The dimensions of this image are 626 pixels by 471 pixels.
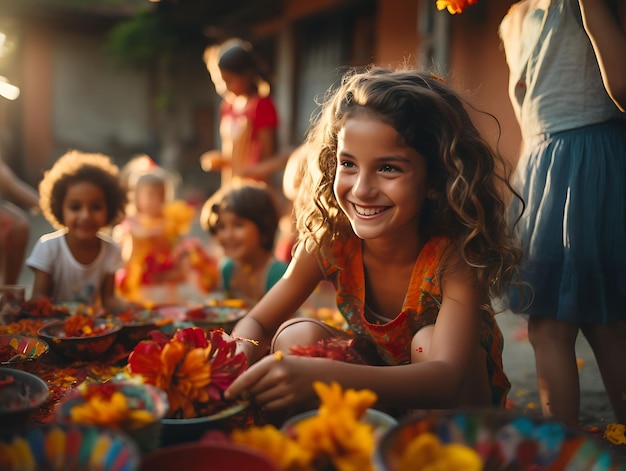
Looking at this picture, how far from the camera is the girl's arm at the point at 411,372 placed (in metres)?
1.41

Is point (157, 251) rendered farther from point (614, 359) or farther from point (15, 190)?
point (614, 359)

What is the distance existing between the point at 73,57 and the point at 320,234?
14.5 meters

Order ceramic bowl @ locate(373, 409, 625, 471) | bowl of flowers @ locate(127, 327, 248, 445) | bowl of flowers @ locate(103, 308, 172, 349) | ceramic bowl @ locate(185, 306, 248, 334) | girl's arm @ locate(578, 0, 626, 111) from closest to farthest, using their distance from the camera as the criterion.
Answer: ceramic bowl @ locate(373, 409, 625, 471), bowl of flowers @ locate(127, 327, 248, 445), girl's arm @ locate(578, 0, 626, 111), bowl of flowers @ locate(103, 308, 172, 349), ceramic bowl @ locate(185, 306, 248, 334)

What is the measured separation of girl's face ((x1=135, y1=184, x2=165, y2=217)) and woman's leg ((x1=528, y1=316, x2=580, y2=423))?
3.67 meters

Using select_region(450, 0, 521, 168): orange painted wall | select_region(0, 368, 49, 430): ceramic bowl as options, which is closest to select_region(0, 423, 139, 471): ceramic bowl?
select_region(0, 368, 49, 430): ceramic bowl

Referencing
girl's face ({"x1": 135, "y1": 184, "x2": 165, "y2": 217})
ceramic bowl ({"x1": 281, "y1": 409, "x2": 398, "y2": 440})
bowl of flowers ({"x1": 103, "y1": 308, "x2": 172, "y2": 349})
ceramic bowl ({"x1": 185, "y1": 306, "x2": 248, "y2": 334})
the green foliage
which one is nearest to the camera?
ceramic bowl ({"x1": 281, "y1": 409, "x2": 398, "y2": 440})

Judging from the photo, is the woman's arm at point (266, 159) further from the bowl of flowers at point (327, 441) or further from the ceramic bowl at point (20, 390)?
the bowl of flowers at point (327, 441)

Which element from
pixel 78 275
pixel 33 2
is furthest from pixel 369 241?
pixel 33 2

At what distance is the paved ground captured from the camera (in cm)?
257

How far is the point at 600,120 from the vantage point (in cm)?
212

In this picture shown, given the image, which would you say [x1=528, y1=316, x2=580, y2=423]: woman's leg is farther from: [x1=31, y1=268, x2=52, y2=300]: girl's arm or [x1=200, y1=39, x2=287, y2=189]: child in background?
[x1=200, y1=39, x2=287, y2=189]: child in background

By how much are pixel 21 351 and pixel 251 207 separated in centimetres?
187

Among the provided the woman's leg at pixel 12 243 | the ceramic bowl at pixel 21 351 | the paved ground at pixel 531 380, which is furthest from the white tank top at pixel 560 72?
the woman's leg at pixel 12 243

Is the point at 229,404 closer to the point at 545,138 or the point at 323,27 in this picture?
the point at 545,138
